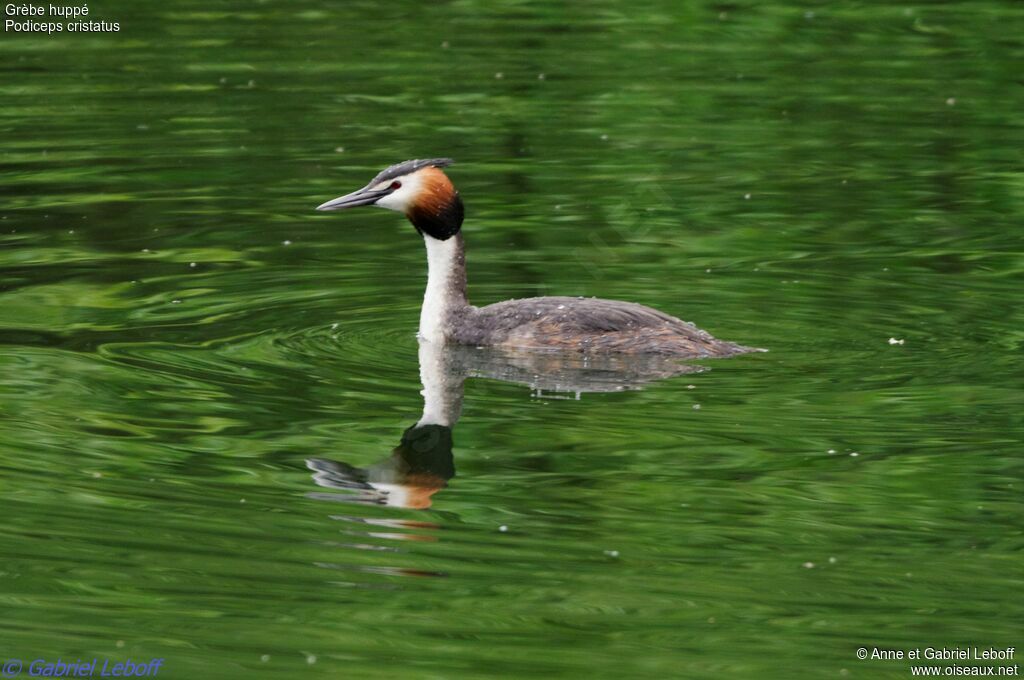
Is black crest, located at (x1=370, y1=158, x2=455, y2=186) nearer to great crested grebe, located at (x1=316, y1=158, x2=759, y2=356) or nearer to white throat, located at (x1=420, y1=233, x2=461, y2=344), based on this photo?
great crested grebe, located at (x1=316, y1=158, x2=759, y2=356)

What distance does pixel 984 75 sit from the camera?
17.5 m

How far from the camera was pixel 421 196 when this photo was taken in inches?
423

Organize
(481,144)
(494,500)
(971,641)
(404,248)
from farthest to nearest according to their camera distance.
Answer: (481,144) → (404,248) → (494,500) → (971,641)

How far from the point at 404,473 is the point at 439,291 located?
2.25 meters

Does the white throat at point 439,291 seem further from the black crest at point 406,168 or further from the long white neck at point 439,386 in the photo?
the black crest at point 406,168

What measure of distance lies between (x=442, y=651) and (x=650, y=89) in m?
11.3

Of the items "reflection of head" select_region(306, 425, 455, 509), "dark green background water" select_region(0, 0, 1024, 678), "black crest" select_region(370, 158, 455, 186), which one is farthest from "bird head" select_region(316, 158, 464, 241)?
"reflection of head" select_region(306, 425, 455, 509)

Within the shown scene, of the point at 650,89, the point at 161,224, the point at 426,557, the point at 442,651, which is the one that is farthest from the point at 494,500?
the point at 650,89

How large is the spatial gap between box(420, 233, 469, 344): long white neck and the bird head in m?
0.06

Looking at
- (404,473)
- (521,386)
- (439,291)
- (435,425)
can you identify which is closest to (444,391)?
(521,386)

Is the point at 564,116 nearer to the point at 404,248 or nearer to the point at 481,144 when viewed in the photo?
the point at 481,144

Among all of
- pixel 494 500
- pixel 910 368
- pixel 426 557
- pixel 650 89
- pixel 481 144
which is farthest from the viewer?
pixel 650 89

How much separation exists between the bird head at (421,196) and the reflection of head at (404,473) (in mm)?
1978

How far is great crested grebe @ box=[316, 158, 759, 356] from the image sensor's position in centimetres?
1002
